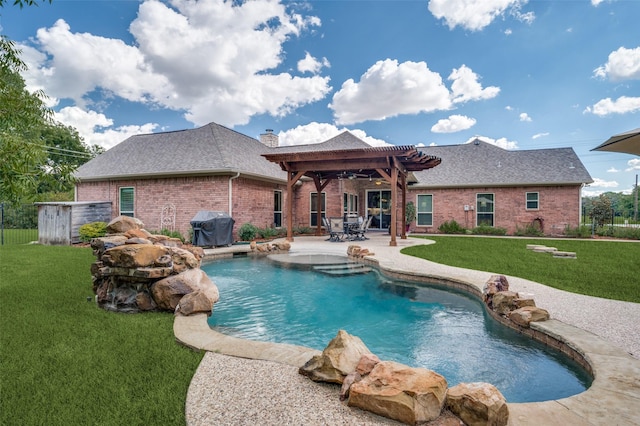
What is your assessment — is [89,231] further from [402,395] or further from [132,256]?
[402,395]

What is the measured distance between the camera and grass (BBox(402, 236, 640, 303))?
547 centimetres

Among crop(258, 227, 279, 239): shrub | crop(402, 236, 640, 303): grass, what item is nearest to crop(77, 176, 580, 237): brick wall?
crop(258, 227, 279, 239): shrub

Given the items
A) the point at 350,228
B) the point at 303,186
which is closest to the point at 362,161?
the point at 350,228

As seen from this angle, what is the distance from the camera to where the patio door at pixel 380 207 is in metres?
18.2

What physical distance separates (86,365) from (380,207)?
1674 cm

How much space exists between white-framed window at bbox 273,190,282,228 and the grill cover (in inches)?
178

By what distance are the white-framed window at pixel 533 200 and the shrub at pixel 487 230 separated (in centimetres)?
191

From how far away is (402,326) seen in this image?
419cm

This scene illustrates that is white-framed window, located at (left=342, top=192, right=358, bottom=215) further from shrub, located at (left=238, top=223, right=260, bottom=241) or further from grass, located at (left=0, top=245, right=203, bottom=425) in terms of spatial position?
grass, located at (left=0, top=245, right=203, bottom=425)

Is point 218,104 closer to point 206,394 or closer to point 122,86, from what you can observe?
point 122,86

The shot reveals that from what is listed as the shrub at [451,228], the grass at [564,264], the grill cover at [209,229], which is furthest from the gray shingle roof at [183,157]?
the shrub at [451,228]

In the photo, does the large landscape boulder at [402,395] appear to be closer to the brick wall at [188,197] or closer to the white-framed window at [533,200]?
the brick wall at [188,197]

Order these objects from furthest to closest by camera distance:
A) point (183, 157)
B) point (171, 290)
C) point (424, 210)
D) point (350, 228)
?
point (424, 210) → point (183, 157) → point (350, 228) → point (171, 290)

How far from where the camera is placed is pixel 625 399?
6.87 feet
